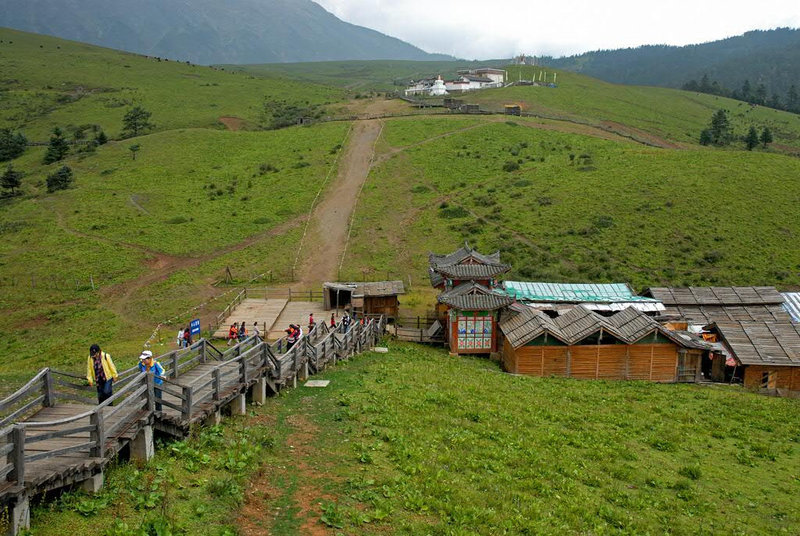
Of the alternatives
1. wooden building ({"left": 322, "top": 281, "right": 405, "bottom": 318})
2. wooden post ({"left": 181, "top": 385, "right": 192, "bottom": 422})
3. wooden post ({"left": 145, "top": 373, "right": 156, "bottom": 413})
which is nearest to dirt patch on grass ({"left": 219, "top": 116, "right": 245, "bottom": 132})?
wooden building ({"left": 322, "top": 281, "right": 405, "bottom": 318})

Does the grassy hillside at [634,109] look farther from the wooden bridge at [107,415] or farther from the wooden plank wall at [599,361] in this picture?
the wooden bridge at [107,415]

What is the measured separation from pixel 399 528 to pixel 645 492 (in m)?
7.20

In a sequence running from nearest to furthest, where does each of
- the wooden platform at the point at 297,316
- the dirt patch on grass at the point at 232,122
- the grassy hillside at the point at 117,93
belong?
the wooden platform at the point at 297,316, the dirt patch on grass at the point at 232,122, the grassy hillside at the point at 117,93

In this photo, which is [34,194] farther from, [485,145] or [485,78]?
[485,78]

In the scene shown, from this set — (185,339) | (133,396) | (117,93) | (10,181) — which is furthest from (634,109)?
(133,396)

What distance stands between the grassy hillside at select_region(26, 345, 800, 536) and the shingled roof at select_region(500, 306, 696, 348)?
6545 mm

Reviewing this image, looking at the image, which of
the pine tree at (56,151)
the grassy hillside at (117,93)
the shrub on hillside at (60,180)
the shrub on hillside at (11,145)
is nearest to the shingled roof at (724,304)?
the shrub on hillside at (60,180)

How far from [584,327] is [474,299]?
6622mm

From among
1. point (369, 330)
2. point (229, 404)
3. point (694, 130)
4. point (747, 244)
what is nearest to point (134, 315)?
point (369, 330)

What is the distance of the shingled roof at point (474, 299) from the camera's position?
108 feet

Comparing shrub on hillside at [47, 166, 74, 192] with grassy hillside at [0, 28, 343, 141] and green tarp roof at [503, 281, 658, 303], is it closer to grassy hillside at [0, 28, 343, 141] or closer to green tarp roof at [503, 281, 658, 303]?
grassy hillside at [0, 28, 343, 141]

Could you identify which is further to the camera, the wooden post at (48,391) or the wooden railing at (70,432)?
the wooden post at (48,391)

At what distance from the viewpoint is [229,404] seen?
1573 centimetres

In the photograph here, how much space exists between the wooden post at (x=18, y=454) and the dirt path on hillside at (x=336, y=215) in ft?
126
